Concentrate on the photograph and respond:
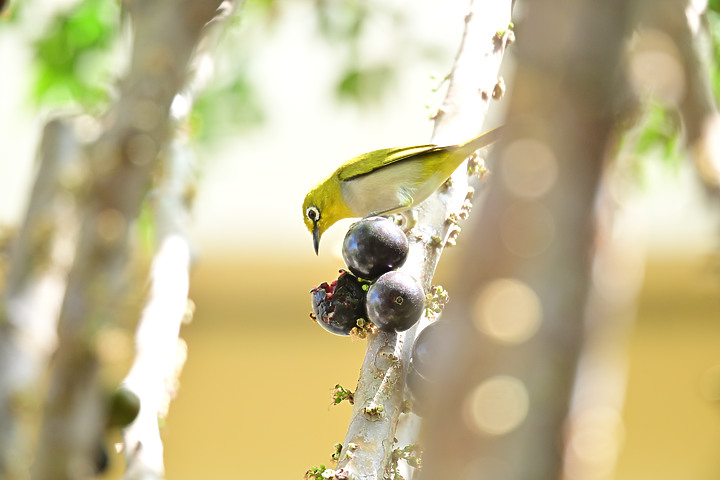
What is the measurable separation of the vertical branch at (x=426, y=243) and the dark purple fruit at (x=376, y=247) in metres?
0.08

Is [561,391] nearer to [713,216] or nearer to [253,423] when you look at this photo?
[713,216]

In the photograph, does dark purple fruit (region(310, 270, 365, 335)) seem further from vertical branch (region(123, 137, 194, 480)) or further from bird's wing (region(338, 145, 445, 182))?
bird's wing (region(338, 145, 445, 182))

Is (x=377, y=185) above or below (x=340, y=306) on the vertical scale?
above

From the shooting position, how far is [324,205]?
5172mm

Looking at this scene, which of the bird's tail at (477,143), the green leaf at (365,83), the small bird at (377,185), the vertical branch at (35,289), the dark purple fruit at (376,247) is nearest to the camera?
the vertical branch at (35,289)

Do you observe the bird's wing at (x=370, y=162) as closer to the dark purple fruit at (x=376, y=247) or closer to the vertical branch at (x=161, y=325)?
the vertical branch at (x=161, y=325)

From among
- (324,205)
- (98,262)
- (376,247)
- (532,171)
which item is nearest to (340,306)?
(376,247)

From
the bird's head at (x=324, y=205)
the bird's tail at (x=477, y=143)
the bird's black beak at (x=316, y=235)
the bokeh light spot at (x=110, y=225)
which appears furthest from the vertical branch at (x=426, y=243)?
the bird's black beak at (x=316, y=235)

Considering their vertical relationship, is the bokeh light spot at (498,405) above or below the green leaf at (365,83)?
below

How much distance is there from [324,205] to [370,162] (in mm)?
476

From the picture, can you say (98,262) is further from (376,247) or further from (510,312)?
(376,247)

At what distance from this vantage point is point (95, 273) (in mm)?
1092

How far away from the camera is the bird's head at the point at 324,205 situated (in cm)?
514

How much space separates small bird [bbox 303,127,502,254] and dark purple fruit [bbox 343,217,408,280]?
1010mm
